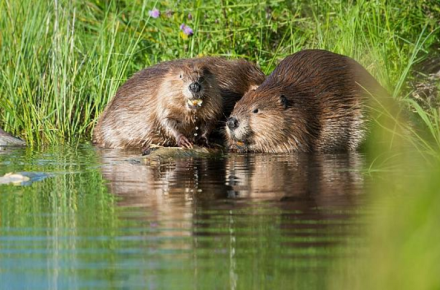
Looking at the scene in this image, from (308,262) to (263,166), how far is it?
9.56 ft

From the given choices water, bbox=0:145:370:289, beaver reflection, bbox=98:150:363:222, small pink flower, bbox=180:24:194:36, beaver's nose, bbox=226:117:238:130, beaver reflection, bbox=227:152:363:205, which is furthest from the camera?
small pink flower, bbox=180:24:194:36

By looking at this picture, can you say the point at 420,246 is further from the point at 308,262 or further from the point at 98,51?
the point at 98,51

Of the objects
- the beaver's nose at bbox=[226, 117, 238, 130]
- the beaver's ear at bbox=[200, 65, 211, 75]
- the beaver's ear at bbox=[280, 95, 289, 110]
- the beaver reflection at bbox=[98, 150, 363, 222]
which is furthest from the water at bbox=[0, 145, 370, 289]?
the beaver's ear at bbox=[200, 65, 211, 75]

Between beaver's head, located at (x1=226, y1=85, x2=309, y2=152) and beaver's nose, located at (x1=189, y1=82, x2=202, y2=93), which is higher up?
beaver's nose, located at (x1=189, y1=82, x2=202, y2=93)

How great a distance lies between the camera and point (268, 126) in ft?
22.6

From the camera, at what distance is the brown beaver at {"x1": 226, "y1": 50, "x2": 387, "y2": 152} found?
271 inches

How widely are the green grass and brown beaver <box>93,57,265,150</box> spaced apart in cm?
36

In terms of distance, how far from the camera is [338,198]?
4.20 metres

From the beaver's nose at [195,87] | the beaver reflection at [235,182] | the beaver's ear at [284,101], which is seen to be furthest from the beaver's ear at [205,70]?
the beaver reflection at [235,182]

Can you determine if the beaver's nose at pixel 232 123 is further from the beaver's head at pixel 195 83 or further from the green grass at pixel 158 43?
the green grass at pixel 158 43

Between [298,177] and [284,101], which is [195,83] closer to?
[284,101]

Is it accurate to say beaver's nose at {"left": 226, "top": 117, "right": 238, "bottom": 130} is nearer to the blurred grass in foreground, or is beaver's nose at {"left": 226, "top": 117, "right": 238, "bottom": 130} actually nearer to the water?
the water

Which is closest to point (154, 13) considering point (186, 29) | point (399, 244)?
point (186, 29)

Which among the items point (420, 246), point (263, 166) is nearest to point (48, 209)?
point (263, 166)
